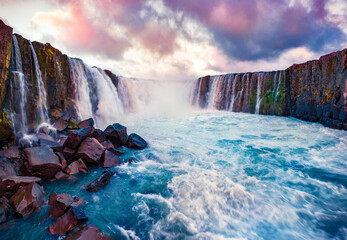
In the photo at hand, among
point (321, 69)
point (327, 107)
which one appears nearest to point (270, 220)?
point (327, 107)

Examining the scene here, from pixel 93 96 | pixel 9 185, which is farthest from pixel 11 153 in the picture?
pixel 93 96

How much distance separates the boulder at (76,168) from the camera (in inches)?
207

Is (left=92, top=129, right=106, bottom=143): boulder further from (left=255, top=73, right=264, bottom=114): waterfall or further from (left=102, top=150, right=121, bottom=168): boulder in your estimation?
(left=255, top=73, right=264, bottom=114): waterfall

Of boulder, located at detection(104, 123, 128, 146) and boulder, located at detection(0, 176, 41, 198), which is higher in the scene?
boulder, located at detection(104, 123, 128, 146)

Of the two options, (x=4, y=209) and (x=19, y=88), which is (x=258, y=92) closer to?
(x=19, y=88)

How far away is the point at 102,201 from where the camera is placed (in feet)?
13.6

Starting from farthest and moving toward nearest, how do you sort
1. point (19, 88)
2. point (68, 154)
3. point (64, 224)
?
1. point (19, 88)
2. point (68, 154)
3. point (64, 224)

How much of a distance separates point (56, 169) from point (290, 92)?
2225cm

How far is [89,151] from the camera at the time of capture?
609 centimetres

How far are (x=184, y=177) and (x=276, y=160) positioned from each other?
4505mm

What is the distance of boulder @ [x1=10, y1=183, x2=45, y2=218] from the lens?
328cm

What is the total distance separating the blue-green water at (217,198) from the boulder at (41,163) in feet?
1.87

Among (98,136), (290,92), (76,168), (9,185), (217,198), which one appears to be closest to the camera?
(9,185)

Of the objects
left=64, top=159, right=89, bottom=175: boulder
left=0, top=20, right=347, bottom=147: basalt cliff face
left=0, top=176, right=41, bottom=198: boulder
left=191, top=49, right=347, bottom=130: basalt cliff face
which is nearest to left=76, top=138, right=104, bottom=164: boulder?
left=64, top=159, right=89, bottom=175: boulder
